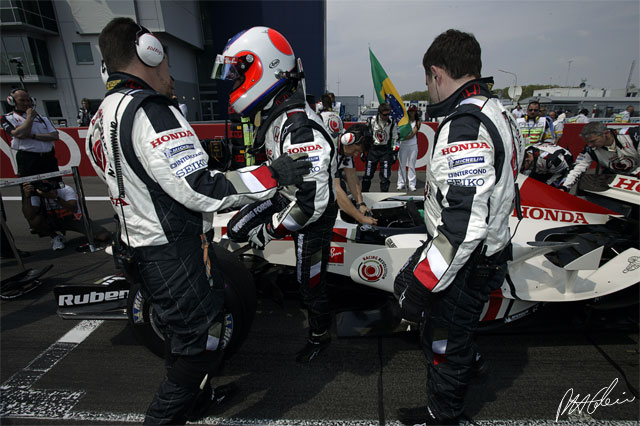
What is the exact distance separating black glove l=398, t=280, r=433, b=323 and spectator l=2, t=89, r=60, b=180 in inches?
213

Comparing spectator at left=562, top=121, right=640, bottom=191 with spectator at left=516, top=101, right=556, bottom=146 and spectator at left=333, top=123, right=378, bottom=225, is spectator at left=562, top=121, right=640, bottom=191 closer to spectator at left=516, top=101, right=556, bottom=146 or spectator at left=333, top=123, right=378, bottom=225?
spectator at left=333, top=123, right=378, bottom=225

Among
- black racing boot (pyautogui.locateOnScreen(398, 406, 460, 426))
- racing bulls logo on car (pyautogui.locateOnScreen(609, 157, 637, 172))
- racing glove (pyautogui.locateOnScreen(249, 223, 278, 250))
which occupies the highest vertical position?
racing bulls logo on car (pyautogui.locateOnScreen(609, 157, 637, 172))

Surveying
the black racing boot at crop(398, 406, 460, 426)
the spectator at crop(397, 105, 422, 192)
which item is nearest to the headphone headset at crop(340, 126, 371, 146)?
the black racing boot at crop(398, 406, 460, 426)

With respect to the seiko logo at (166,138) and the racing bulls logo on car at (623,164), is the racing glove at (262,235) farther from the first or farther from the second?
the racing bulls logo on car at (623,164)

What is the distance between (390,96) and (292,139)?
563 centimetres

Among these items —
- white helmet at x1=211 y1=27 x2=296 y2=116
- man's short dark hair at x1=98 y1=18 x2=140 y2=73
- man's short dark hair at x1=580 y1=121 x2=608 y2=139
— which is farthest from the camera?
man's short dark hair at x1=580 y1=121 x2=608 y2=139

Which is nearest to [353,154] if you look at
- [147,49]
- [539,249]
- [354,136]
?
[354,136]

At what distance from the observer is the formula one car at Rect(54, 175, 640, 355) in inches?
89.4

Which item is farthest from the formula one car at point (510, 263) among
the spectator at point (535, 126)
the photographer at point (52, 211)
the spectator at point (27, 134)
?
the spectator at point (535, 126)

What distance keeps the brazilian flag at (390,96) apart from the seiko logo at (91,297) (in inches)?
228

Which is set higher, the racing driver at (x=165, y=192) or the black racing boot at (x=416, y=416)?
the racing driver at (x=165, y=192)

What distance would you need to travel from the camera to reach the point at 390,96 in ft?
23.0

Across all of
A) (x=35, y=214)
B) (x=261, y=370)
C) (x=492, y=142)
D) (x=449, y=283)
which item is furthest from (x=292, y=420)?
(x=35, y=214)

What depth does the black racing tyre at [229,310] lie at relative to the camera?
85.7 inches
